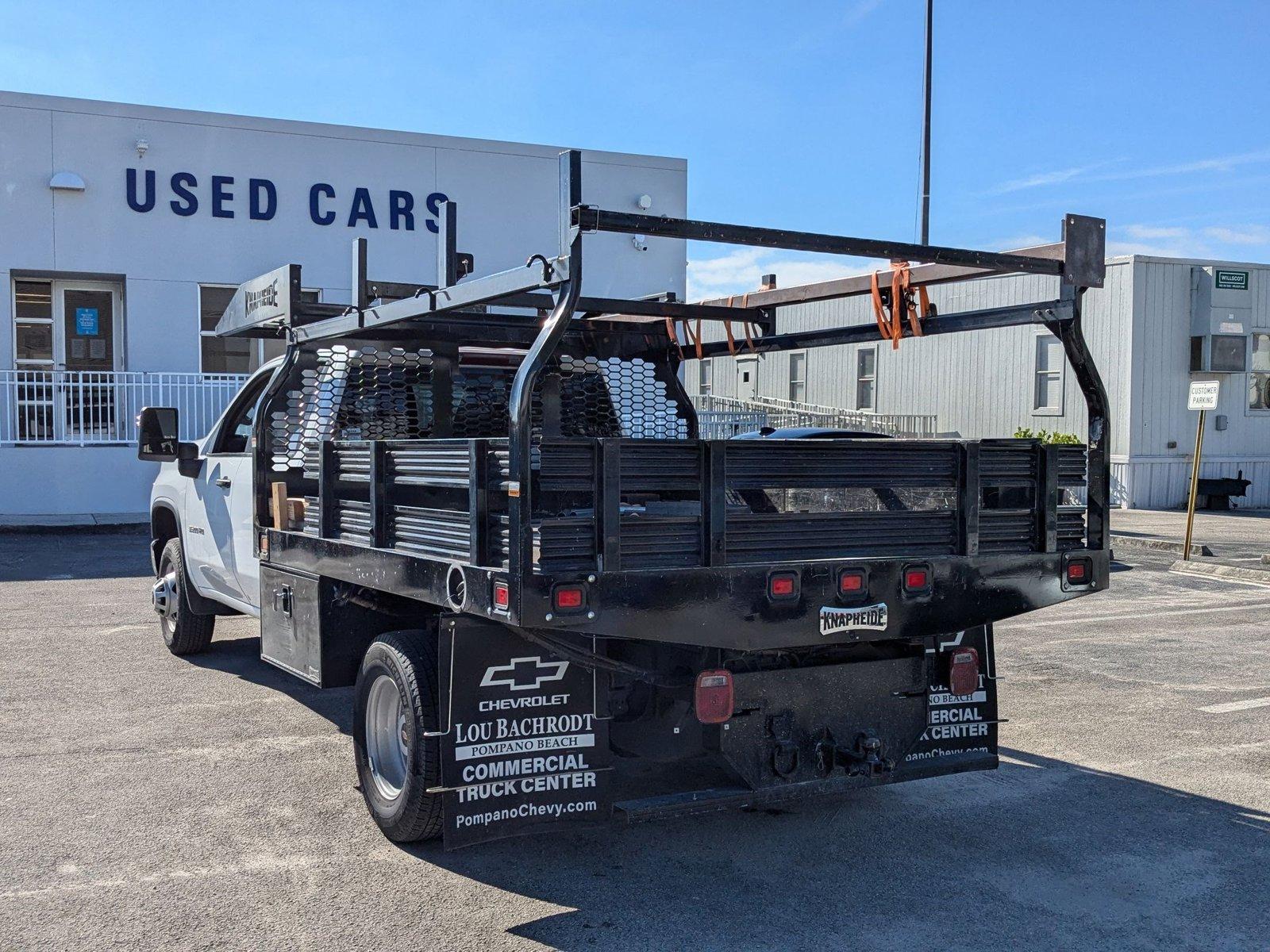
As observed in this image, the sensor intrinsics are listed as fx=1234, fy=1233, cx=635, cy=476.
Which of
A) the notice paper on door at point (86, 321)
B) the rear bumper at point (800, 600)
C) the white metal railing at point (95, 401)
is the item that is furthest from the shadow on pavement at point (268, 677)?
the notice paper on door at point (86, 321)

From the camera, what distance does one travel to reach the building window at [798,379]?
28172 millimetres

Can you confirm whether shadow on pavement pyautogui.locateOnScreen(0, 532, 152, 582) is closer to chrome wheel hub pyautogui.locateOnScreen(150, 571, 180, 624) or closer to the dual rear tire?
chrome wheel hub pyautogui.locateOnScreen(150, 571, 180, 624)

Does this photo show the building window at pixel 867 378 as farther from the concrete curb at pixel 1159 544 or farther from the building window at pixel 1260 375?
the concrete curb at pixel 1159 544

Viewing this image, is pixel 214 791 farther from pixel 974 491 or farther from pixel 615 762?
pixel 974 491

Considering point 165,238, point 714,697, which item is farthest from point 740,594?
point 165,238

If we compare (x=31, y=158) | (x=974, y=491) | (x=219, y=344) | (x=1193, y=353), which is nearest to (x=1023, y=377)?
(x=1193, y=353)

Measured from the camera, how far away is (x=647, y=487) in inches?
158

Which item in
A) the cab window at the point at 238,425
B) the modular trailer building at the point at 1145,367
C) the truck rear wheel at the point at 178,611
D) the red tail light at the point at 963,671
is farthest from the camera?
the modular trailer building at the point at 1145,367

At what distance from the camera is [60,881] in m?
4.33

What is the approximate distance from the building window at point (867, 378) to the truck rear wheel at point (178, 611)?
65.7 ft

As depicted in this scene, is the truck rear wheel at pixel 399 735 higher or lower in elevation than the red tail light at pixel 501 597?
lower

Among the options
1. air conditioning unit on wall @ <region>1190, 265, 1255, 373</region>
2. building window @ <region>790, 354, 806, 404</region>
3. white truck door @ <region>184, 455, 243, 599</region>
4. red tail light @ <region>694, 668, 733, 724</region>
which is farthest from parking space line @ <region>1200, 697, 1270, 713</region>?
building window @ <region>790, 354, 806, 404</region>

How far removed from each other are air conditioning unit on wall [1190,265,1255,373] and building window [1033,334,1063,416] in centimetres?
235

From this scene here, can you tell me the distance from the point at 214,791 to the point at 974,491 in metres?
3.46
